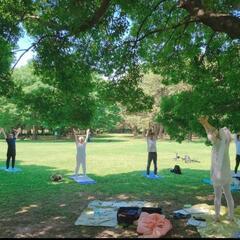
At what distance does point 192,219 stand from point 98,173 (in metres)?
10.2

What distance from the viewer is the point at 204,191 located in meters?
14.3

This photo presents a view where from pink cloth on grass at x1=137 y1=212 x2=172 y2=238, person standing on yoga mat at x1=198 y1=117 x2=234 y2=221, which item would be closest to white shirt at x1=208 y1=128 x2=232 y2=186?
person standing on yoga mat at x1=198 y1=117 x2=234 y2=221

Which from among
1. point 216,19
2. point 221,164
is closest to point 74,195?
point 221,164

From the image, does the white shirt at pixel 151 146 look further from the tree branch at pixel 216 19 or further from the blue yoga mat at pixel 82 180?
the tree branch at pixel 216 19

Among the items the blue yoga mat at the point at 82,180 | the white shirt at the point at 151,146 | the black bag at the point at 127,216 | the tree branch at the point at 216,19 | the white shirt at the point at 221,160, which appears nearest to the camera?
the tree branch at the point at 216,19

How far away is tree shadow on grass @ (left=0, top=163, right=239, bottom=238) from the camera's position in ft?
29.1

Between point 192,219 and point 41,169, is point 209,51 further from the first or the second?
point 41,169

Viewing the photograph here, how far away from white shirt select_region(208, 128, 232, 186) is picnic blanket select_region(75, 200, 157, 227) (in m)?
2.54

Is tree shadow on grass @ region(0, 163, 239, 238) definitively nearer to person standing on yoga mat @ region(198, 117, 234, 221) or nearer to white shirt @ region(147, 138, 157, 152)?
person standing on yoga mat @ region(198, 117, 234, 221)

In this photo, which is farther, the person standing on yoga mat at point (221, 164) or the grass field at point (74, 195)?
the person standing on yoga mat at point (221, 164)

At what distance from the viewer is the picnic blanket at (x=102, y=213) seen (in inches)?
371

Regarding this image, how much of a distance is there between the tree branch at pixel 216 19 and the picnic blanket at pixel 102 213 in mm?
4775

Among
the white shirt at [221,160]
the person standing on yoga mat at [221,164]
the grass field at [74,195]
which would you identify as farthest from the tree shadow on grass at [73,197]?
the white shirt at [221,160]

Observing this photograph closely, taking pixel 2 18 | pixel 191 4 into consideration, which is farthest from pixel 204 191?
pixel 2 18
